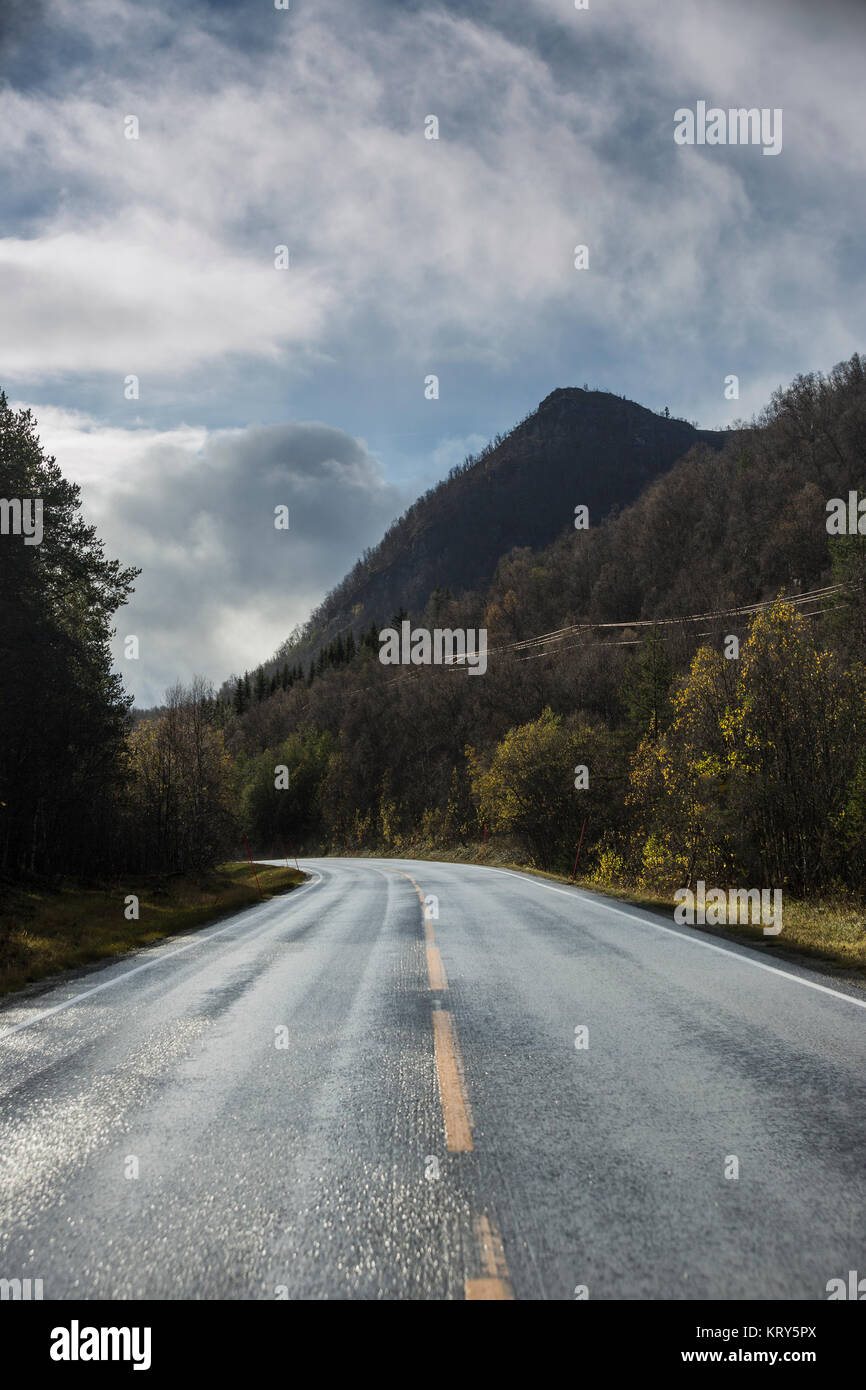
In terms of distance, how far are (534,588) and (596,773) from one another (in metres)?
60.2

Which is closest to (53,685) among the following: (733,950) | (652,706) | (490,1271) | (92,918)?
A: (92,918)

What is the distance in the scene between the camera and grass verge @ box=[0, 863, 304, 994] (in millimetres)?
10680

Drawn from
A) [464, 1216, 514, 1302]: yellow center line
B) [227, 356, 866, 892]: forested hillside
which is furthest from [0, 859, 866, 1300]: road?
[227, 356, 866, 892]: forested hillside

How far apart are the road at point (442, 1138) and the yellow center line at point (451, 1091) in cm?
2

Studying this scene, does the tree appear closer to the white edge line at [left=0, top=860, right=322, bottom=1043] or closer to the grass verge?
the grass verge

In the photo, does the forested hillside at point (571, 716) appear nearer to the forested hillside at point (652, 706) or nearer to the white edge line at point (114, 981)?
the forested hillside at point (652, 706)

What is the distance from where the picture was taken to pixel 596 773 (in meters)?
40.0

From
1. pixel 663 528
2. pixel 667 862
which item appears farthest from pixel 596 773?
pixel 663 528

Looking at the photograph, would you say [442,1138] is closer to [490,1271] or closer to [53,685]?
[490,1271]

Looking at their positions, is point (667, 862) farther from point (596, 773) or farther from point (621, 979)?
point (596, 773)

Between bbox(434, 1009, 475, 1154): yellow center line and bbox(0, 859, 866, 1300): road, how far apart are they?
0.02 m

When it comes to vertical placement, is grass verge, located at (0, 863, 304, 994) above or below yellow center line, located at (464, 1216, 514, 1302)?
below

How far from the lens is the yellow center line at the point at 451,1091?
377 cm
